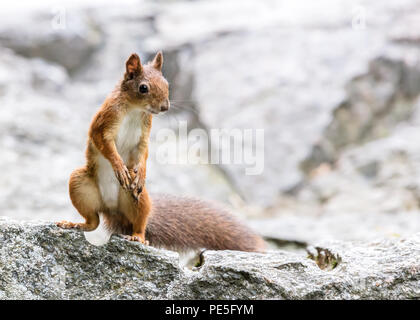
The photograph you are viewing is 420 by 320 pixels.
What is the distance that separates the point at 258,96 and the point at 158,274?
4.08m

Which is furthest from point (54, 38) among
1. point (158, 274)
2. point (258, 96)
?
point (158, 274)

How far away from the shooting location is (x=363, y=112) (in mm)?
5496

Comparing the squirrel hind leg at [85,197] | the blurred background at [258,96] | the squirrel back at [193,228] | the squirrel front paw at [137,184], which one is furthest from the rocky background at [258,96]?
the squirrel front paw at [137,184]

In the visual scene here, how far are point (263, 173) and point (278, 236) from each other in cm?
184

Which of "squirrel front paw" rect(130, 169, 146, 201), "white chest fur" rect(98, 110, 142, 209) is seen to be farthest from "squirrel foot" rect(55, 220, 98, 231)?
"squirrel front paw" rect(130, 169, 146, 201)

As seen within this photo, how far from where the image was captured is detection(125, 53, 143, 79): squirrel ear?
77.1 inches

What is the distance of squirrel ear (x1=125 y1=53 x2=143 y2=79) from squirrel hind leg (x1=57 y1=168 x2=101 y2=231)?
1.32ft

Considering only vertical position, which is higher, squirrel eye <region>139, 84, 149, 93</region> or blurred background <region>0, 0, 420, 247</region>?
blurred background <region>0, 0, 420, 247</region>

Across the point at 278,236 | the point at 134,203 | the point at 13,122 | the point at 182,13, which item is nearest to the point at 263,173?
the point at 278,236

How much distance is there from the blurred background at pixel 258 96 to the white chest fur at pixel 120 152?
1.75 meters

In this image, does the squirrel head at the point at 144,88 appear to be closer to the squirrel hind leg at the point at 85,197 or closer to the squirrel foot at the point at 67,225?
the squirrel hind leg at the point at 85,197

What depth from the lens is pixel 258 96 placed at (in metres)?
5.71

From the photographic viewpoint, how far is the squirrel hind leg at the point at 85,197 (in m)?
1.98

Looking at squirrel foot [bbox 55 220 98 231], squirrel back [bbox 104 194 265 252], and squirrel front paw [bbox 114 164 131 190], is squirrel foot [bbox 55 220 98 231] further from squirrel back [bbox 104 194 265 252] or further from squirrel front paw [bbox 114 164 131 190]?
squirrel front paw [bbox 114 164 131 190]
